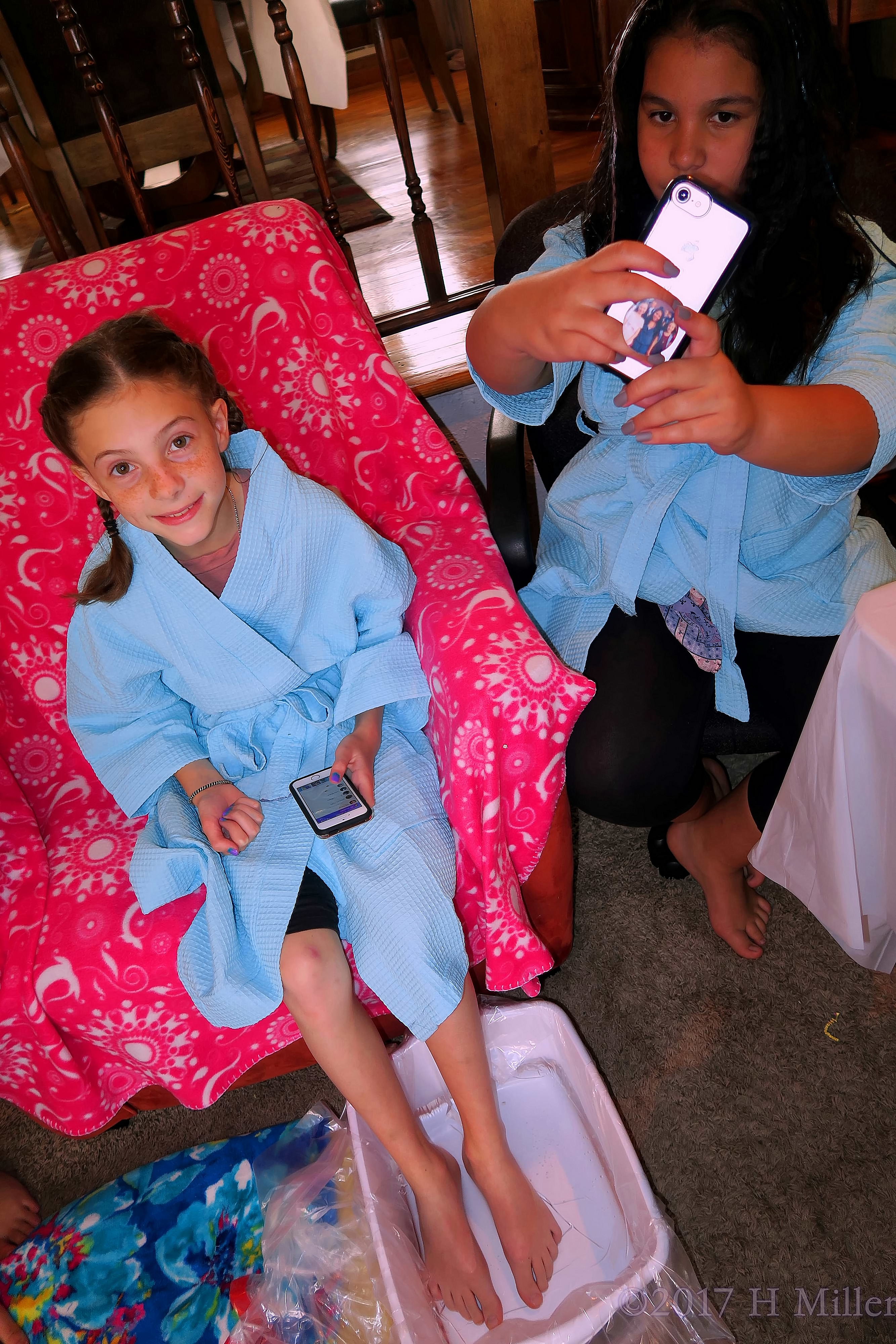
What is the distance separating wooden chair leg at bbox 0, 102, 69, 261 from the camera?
1.86 meters

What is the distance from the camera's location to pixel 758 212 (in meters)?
0.99

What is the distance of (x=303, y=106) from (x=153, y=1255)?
1.94 meters

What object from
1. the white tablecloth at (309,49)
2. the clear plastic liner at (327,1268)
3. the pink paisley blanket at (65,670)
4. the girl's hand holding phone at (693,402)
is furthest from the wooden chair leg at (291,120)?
the clear plastic liner at (327,1268)

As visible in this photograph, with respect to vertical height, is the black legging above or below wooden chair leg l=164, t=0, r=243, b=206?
below

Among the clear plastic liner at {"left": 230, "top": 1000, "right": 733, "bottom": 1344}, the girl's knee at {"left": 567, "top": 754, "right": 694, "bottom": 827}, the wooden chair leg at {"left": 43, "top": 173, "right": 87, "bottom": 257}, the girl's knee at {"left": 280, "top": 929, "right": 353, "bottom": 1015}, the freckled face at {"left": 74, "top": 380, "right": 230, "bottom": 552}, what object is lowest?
the clear plastic liner at {"left": 230, "top": 1000, "right": 733, "bottom": 1344}

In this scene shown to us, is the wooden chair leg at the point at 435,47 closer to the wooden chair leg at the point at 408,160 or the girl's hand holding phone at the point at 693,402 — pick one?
the wooden chair leg at the point at 408,160

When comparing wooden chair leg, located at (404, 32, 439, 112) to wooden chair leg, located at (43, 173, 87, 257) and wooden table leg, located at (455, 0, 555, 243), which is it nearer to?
wooden chair leg, located at (43, 173, 87, 257)

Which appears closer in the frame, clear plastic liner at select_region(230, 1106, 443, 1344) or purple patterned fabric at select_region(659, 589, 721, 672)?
clear plastic liner at select_region(230, 1106, 443, 1344)

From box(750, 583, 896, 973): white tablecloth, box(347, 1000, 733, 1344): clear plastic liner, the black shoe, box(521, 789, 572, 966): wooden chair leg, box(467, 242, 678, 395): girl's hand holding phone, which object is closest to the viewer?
box(750, 583, 896, 973): white tablecloth

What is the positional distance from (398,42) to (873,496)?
4397 mm

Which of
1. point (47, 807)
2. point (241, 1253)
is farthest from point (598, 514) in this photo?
point (241, 1253)

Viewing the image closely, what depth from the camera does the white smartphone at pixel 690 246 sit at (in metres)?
0.89

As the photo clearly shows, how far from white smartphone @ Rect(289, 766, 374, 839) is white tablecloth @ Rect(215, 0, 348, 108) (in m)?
2.01

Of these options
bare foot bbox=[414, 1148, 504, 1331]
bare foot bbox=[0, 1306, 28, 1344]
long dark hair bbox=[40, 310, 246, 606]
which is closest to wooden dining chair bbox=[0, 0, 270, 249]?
long dark hair bbox=[40, 310, 246, 606]
